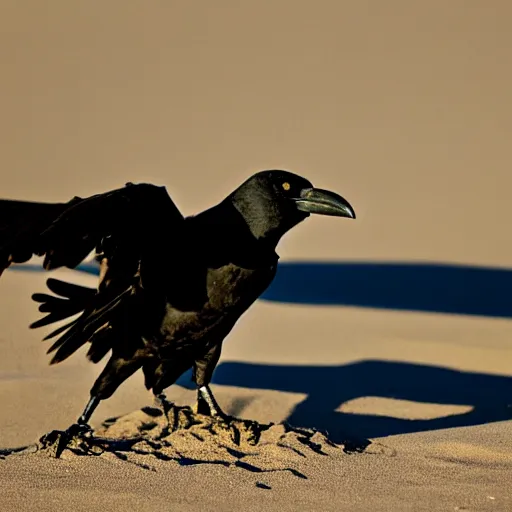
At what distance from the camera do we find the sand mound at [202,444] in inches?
239

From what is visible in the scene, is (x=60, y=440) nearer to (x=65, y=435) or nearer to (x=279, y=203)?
(x=65, y=435)

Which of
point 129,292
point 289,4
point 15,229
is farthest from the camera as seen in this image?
point 289,4

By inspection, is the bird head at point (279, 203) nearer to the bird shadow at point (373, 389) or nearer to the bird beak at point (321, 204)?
the bird beak at point (321, 204)

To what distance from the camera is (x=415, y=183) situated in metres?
15.6

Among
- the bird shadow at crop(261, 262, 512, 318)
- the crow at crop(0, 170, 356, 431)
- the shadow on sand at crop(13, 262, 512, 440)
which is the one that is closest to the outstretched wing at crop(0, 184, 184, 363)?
the crow at crop(0, 170, 356, 431)

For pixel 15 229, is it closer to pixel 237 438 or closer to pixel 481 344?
pixel 237 438

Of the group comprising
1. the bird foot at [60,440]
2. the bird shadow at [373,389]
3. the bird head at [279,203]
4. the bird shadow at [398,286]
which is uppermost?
the bird head at [279,203]

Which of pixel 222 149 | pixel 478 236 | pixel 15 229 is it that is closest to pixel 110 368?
pixel 15 229

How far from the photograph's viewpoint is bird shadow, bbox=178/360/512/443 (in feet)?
24.5

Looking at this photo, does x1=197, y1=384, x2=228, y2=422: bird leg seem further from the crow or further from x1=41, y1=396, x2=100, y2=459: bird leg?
x1=41, y1=396, x2=100, y2=459: bird leg

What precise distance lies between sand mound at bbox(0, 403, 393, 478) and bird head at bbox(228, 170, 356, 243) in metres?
1.03

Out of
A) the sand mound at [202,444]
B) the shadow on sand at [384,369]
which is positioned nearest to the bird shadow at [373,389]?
the shadow on sand at [384,369]

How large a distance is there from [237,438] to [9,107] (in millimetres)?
13352

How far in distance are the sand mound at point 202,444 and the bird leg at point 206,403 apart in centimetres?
7
